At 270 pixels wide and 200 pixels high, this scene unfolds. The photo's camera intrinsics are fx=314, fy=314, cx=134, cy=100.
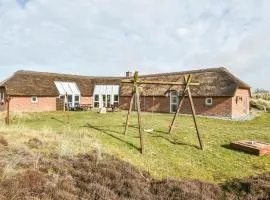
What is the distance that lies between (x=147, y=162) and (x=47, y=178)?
4.62 metres

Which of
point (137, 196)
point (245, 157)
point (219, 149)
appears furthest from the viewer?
point (219, 149)

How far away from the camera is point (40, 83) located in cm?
3931

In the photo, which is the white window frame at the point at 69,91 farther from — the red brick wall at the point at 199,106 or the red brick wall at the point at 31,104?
the red brick wall at the point at 199,106

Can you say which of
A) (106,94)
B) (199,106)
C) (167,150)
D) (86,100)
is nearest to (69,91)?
(86,100)

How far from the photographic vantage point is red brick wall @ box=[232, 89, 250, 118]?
33219mm

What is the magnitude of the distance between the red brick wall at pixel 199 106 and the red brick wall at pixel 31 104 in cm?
1151

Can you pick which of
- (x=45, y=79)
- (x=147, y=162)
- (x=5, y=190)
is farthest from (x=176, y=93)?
(x=5, y=190)

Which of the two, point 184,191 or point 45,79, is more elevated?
point 45,79

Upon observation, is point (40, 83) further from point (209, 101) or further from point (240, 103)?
point (240, 103)

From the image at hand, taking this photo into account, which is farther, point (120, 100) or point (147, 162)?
point (120, 100)

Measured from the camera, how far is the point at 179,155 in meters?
14.3

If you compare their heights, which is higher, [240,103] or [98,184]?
[240,103]

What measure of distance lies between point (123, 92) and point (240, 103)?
1582 cm

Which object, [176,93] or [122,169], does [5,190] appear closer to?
[122,169]
